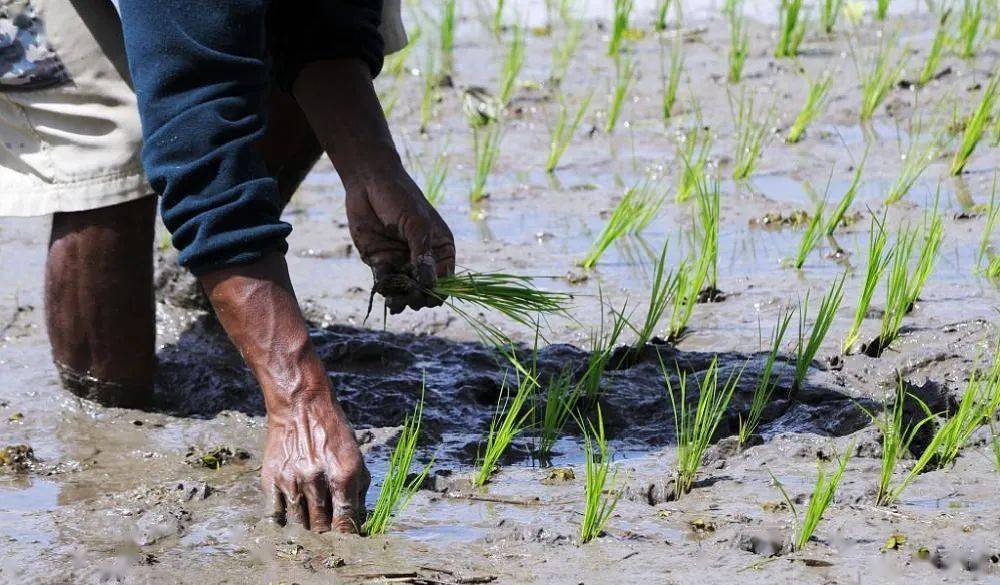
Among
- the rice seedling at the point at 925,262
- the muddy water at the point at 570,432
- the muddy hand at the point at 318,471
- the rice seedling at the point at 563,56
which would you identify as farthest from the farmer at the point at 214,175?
the rice seedling at the point at 563,56

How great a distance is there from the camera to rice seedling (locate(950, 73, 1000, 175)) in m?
3.70

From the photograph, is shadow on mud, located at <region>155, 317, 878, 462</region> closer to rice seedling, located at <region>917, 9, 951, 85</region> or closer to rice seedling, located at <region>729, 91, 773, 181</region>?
rice seedling, located at <region>729, 91, 773, 181</region>

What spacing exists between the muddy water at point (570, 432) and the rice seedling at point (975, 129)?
0.21 feet

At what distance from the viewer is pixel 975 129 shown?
3.78 meters

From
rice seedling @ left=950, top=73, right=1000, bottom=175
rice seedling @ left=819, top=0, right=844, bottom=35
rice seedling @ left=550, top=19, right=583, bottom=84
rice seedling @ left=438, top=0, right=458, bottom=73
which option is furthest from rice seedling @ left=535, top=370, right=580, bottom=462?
rice seedling @ left=819, top=0, right=844, bottom=35

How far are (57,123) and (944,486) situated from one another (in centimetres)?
169

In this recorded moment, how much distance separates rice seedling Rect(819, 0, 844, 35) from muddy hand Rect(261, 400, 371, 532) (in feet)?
12.6

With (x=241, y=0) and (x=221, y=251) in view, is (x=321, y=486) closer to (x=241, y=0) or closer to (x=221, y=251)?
(x=221, y=251)

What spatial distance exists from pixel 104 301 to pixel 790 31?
3.24 m

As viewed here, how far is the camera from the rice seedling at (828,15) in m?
5.40

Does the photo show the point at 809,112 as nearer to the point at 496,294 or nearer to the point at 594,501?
the point at 496,294

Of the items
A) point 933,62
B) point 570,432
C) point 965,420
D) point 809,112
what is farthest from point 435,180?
point 965,420

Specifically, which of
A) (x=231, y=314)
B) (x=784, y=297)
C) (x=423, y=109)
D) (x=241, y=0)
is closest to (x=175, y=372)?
(x=231, y=314)

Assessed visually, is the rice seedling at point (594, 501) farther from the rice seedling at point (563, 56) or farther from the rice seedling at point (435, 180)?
the rice seedling at point (563, 56)
